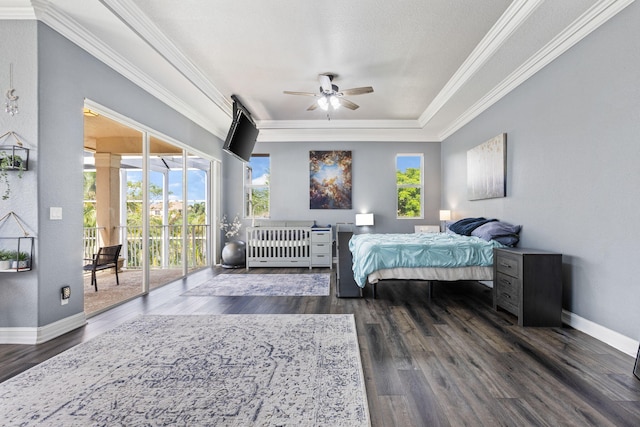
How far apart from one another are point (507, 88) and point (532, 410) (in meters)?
3.80

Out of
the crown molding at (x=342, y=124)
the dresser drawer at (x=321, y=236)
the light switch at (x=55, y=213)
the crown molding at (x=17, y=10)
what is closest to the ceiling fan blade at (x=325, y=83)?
the crown molding at (x=342, y=124)

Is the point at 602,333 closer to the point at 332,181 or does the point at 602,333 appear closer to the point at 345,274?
the point at 345,274

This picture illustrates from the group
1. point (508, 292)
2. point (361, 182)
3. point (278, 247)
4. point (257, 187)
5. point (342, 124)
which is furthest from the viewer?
point (257, 187)

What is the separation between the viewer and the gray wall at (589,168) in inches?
97.0

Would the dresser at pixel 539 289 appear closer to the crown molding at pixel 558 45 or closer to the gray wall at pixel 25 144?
Result: the crown molding at pixel 558 45

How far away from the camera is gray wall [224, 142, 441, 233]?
6.95m

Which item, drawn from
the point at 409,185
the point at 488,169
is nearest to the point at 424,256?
the point at 488,169

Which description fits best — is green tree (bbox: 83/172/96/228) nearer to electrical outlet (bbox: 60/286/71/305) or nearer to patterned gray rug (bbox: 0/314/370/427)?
electrical outlet (bbox: 60/286/71/305)

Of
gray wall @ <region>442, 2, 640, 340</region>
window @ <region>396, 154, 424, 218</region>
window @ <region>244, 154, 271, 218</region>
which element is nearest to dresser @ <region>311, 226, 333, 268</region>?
window @ <region>244, 154, 271, 218</region>

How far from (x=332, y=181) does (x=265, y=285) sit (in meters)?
3.01

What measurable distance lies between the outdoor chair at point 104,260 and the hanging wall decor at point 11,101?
151 cm

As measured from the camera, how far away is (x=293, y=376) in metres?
2.03

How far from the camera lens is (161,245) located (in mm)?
4742

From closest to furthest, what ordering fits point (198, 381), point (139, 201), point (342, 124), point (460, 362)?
point (198, 381), point (460, 362), point (139, 201), point (342, 124)
